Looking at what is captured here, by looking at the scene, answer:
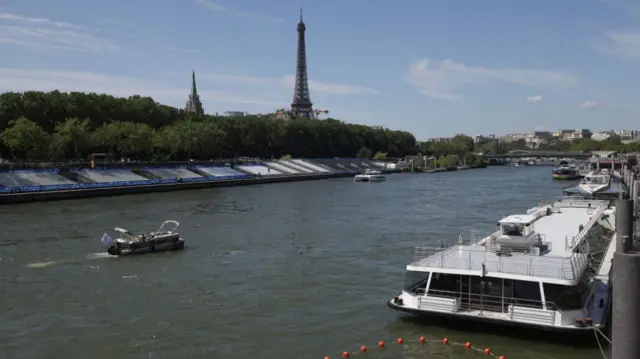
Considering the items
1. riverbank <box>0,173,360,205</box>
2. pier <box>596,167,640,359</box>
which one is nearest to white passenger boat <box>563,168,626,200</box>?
pier <box>596,167,640,359</box>

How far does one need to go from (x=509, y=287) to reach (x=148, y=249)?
55.6 feet

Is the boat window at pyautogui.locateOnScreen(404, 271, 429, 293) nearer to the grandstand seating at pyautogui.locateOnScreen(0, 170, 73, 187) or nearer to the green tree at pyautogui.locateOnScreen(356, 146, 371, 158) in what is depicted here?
the grandstand seating at pyautogui.locateOnScreen(0, 170, 73, 187)

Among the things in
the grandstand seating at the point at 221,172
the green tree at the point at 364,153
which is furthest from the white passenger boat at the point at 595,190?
the green tree at the point at 364,153

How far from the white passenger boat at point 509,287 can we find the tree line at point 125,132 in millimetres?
62789

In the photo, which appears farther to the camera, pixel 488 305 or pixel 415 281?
pixel 415 281

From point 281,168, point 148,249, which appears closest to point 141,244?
point 148,249

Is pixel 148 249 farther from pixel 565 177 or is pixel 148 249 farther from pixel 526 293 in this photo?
pixel 565 177

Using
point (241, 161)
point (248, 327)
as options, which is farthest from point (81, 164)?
point (248, 327)

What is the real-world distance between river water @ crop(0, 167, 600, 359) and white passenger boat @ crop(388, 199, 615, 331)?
0.66 metres

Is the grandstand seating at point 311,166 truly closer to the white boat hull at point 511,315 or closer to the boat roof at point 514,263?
the boat roof at point 514,263

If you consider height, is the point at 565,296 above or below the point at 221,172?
above

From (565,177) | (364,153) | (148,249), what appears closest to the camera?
(148,249)

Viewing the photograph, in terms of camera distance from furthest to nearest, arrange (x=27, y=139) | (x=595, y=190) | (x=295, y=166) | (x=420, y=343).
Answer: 1. (x=295, y=166)
2. (x=27, y=139)
3. (x=595, y=190)
4. (x=420, y=343)

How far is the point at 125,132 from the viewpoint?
3349 inches
